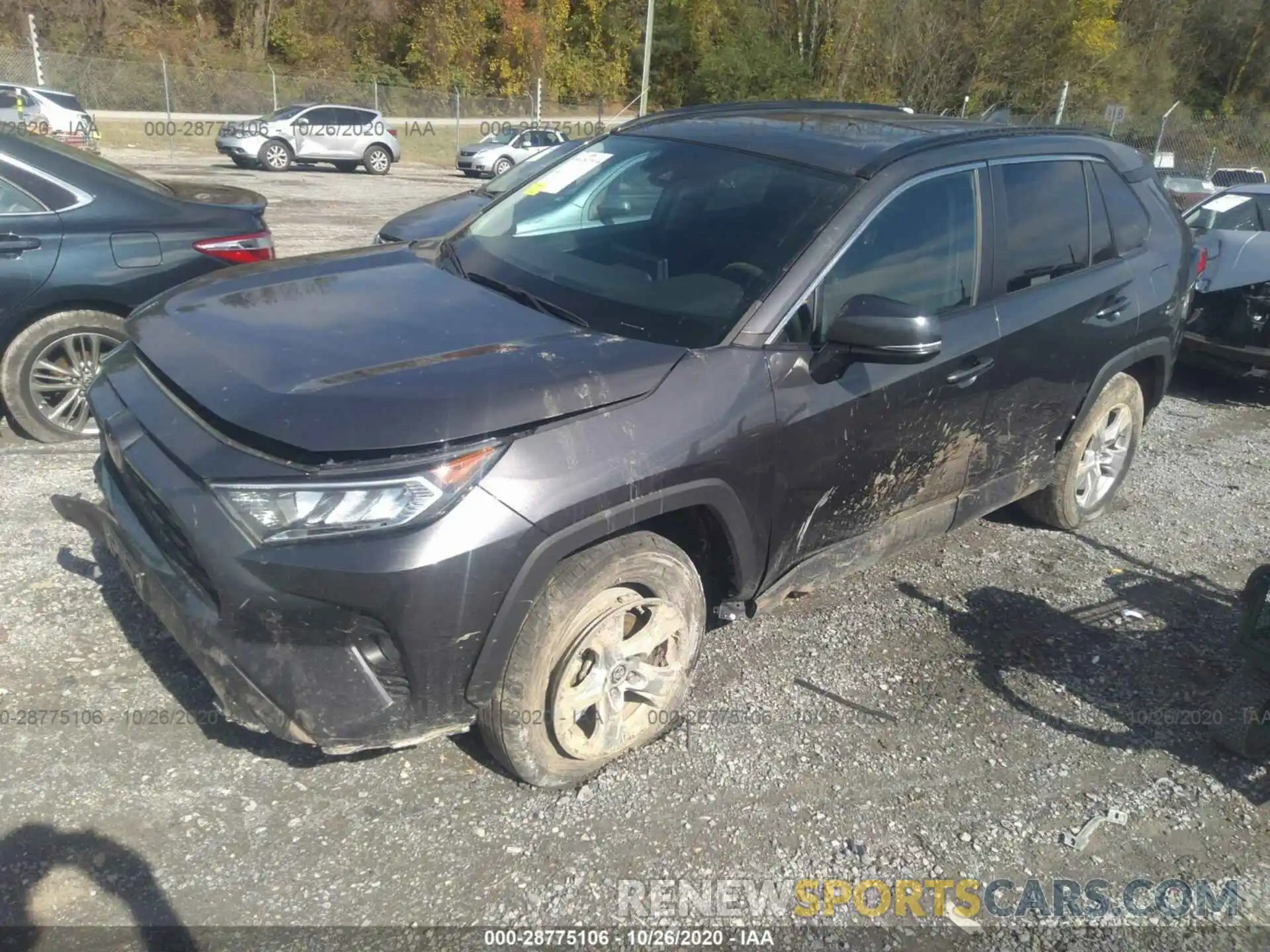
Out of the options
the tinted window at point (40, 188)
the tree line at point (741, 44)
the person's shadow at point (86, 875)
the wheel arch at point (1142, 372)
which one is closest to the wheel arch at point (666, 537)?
the person's shadow at point (86, 875)

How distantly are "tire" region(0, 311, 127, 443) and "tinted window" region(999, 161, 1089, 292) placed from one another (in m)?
4.05

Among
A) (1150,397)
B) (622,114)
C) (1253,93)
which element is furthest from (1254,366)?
(1253,93)

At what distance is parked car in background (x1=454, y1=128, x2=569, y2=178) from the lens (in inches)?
1081

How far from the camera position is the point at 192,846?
2652 millimetres

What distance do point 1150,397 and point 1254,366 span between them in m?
2.80

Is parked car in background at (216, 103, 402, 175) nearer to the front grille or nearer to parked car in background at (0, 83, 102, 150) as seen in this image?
parked car in background at (0, 83, 102, 150)

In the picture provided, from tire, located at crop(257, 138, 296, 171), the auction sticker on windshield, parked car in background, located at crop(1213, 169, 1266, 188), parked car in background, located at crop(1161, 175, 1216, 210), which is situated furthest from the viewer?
tire, located at crop(257, 138, 296, 171)

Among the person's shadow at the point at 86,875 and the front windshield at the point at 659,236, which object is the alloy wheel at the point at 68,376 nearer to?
the front windshield at the point at 659,236

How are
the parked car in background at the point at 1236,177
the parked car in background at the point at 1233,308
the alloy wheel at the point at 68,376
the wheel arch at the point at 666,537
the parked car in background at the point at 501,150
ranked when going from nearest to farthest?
1. the wheel arch at the point at 666,537
2. the alloy wheel at the point at 68,376
3. the parked car in background at the point at 1233,308
4. the parked car in background at the point at 1236,177
5. the parked car in background at the point at 501,150

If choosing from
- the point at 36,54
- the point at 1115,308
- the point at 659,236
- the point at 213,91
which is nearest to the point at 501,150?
the point at 213,91

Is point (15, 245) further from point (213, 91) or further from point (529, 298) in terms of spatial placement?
point (213, 91)

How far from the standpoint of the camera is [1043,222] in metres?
3.97

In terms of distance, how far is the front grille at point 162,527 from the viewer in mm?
2561

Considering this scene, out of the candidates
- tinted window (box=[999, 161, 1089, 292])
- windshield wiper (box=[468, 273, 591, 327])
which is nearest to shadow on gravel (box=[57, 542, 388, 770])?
windshield wiper (box=[468, 273, 591, 327])
